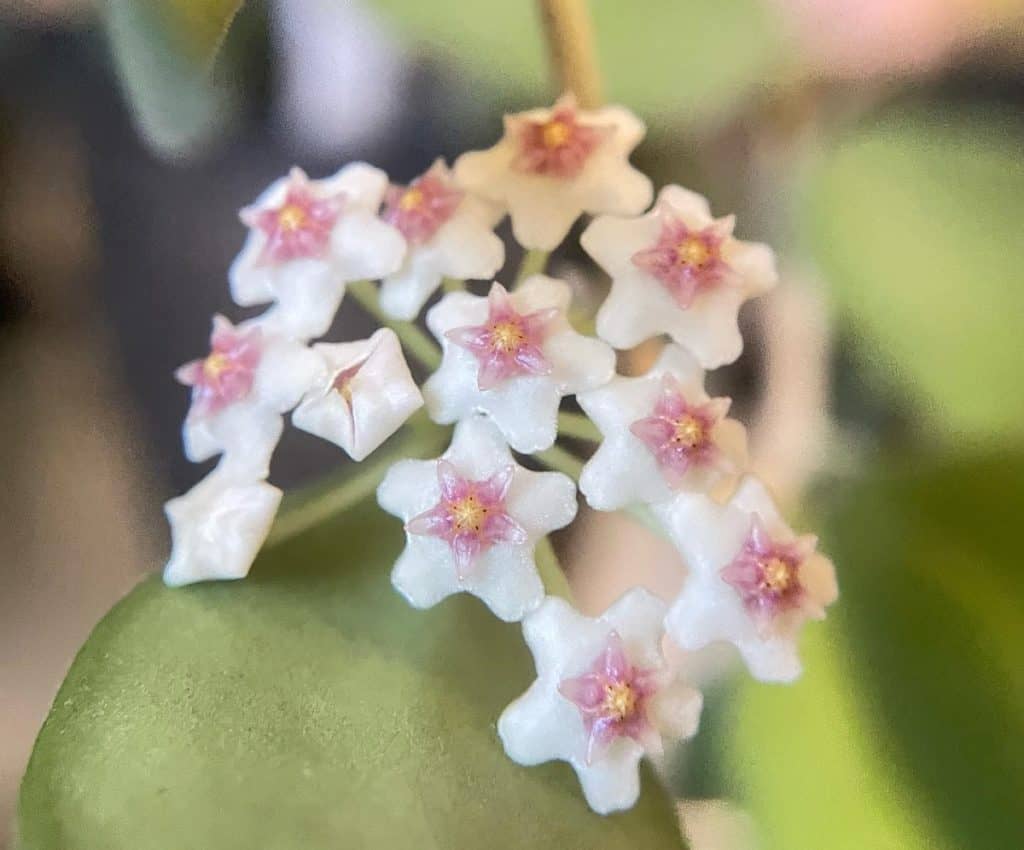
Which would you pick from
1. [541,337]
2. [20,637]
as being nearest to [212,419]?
[541,337]

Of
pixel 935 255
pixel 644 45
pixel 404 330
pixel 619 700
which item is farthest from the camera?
pixel 644 45

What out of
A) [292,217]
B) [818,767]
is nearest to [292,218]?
[292,217]

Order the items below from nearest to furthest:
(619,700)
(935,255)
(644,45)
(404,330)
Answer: (619,700), (404,330), (935,255), (644,45)

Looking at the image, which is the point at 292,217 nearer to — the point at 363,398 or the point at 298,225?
the point at 298,225

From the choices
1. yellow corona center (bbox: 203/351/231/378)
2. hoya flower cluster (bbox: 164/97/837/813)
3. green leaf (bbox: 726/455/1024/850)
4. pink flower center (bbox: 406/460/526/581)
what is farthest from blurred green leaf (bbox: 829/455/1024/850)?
yellow corona center (bbox: 203/351/231/378)

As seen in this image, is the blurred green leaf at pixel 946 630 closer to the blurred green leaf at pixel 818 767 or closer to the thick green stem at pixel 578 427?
the blurred green leaf at pixel 818 767

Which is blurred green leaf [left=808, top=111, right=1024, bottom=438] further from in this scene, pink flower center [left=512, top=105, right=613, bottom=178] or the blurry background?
pink flower center [left=512, top=105, right=613, bottom=178]

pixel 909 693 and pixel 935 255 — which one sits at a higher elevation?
pixel 935 255
